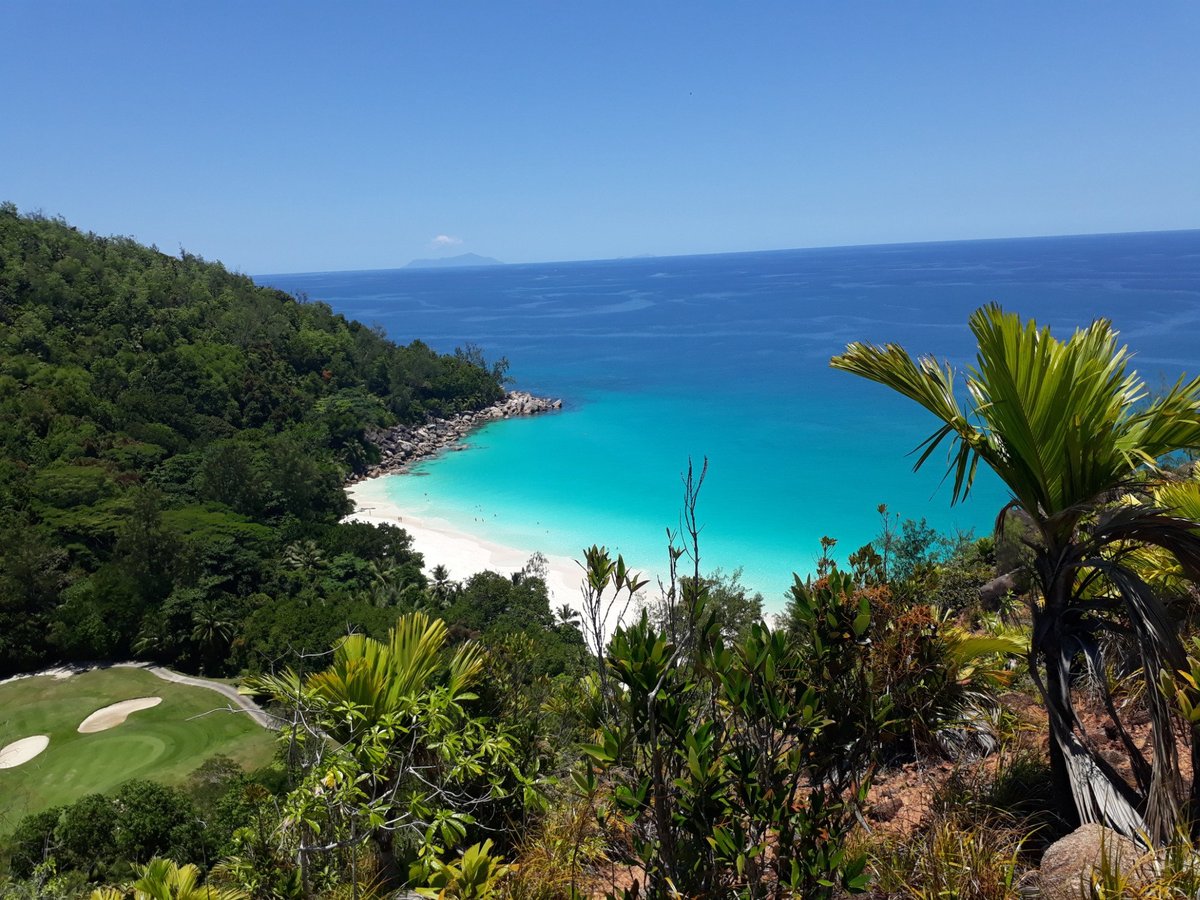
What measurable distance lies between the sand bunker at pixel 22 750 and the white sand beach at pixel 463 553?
45.1 feet

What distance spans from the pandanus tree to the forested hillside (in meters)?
17.7

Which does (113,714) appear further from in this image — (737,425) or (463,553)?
(737,425)

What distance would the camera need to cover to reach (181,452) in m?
37.8

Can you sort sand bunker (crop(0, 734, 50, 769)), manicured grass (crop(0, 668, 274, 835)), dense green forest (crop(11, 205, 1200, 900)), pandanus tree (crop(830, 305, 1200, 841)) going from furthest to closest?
sand bunker (crop(0, 734, 50, 769)) < manicured grass (crop(0, 668, 274, 835)) < pandanus tree (crop(830, 305, 1200, 841)) < dense green forest (crop(11, 205, 1200, 900))

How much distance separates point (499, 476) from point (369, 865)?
125 feet

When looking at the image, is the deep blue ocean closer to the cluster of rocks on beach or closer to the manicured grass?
the cluster of rocks on beach

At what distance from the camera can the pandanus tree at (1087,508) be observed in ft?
8.83

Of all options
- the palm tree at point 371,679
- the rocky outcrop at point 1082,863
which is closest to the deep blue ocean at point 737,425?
the rocky outcrop at point 1082,863

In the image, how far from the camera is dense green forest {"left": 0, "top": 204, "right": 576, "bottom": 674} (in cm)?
2236

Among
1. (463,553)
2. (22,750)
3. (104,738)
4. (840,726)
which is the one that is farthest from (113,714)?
(840,726)

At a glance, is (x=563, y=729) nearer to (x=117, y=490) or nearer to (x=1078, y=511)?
(x=1078, y=511)

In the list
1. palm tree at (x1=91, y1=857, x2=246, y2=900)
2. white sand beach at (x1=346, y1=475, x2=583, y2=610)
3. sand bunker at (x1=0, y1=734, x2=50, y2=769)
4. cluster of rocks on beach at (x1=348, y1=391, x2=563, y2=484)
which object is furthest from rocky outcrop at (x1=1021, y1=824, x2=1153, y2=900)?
cluster of rocks on beach at (x1=348, y1=391, x2=563, y2=484)

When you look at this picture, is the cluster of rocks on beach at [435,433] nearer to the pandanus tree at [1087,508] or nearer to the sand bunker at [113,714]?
the sand bunker at [113,714]

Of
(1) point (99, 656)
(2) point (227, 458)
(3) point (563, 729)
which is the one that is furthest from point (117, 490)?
(3) point (563, 729)
